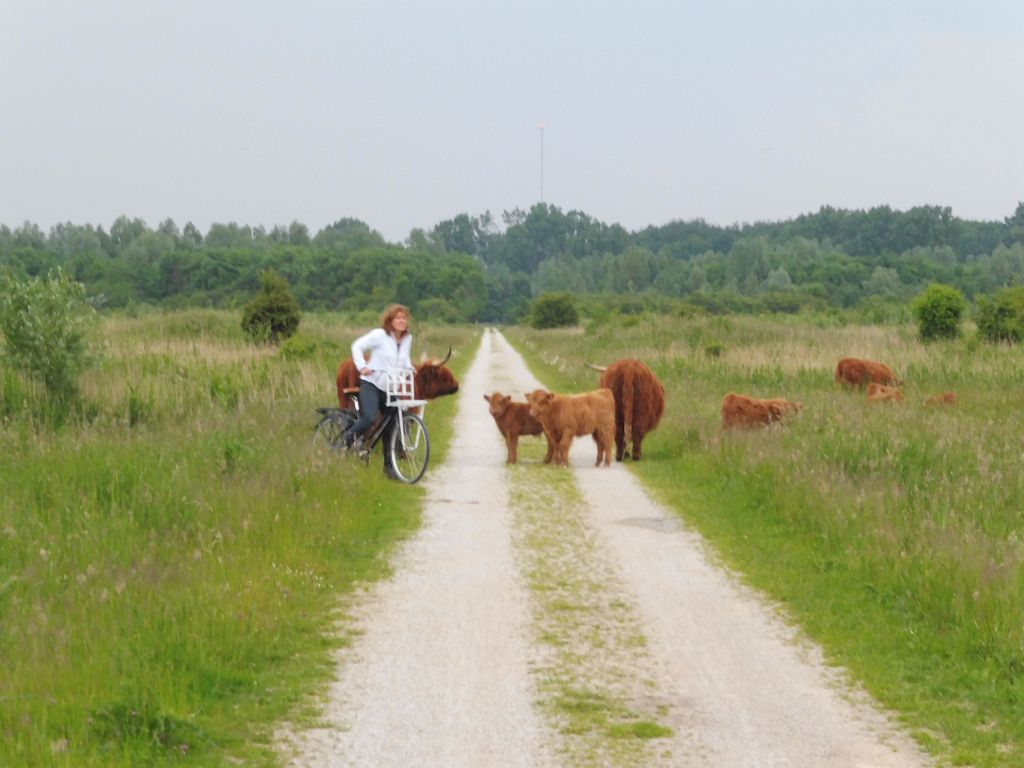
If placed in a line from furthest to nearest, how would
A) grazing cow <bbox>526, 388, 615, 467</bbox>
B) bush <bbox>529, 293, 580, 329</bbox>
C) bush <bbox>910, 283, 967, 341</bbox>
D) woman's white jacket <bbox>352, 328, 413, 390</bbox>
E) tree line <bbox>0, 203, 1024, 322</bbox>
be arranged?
1. tree line <bbox>0, 203, 1024, 322</bbox>
2. bush <bbox>529, 293, 580, 329</bbox>
3. bush <bbox>910, 283, 967, 341</bbox>
4. grazing cow <bbox>526, 388, 615, 467</bbox>
5. woman's white jacket <bbox>352, 328, 413, 390</bbox>

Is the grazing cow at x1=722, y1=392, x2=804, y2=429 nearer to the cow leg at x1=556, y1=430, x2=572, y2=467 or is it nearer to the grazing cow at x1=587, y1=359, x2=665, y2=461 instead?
the grazing cow at x1=587, y1=359, x2=665, y2=461

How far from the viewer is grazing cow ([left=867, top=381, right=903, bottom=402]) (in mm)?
19422

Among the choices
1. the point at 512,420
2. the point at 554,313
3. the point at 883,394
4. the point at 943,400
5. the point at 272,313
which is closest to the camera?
the point at 512,420

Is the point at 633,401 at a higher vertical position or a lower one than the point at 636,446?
higher

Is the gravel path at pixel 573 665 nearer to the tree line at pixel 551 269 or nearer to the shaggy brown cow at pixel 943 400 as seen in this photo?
the shaggy brown cow at pixel 943 400

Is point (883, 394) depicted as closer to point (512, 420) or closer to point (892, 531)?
point (512, 420)

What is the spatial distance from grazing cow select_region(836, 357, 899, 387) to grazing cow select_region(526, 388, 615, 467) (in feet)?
28.8

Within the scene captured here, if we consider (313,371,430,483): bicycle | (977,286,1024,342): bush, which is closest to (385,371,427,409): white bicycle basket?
(313,371,430,483): bicycle

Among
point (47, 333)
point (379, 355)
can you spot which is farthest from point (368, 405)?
point (47, 333)

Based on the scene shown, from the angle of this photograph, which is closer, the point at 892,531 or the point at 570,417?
the point at 892,531

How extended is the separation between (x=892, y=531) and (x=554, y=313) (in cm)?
7555

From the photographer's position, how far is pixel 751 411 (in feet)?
54.6

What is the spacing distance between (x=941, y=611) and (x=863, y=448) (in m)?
5.35

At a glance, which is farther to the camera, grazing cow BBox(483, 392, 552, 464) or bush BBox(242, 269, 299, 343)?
bush BBox(242, 269, 299, 343)
